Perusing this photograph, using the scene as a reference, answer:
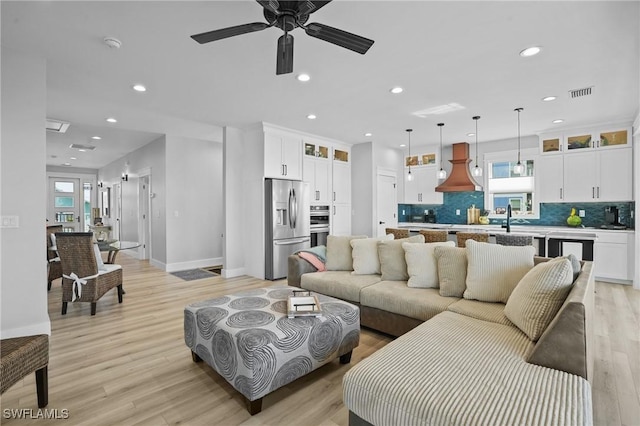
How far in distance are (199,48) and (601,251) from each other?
641 cm

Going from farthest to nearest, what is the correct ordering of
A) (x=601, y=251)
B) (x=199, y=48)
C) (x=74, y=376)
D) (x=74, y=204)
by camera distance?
1. (x=74, y=204)
2. (x=601, y=251)
3. (x=199, y=48)
4. (x=74, y=376)

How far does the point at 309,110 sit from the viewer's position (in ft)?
15.0

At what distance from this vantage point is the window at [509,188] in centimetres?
619

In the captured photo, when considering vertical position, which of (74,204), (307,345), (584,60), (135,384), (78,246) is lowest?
(135,384)

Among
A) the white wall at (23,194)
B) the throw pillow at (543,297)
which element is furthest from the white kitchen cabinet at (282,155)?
the throw pillow at (543,297)

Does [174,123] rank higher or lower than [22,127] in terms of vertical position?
higher

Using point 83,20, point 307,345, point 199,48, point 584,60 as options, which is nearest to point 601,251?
point 584,60

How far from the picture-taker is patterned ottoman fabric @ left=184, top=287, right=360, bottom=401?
1.82m

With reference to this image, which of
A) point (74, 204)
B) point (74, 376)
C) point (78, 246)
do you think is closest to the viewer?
point (74, 376)

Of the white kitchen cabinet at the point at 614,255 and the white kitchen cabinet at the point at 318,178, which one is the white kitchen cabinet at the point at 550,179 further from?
the white kitchen cabinet at the point at 318,178

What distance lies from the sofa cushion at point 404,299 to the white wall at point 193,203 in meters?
4.22

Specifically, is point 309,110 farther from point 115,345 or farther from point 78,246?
point 115,345

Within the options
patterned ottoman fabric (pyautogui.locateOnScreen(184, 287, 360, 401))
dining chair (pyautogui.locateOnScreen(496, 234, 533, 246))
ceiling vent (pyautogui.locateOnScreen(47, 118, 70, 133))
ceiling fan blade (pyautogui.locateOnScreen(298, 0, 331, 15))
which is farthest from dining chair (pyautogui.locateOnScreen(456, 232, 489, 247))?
ceiling vent (pyautogui.locateOnScreen(47, 118, 70, 133))

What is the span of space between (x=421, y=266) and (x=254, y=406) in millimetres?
1844
